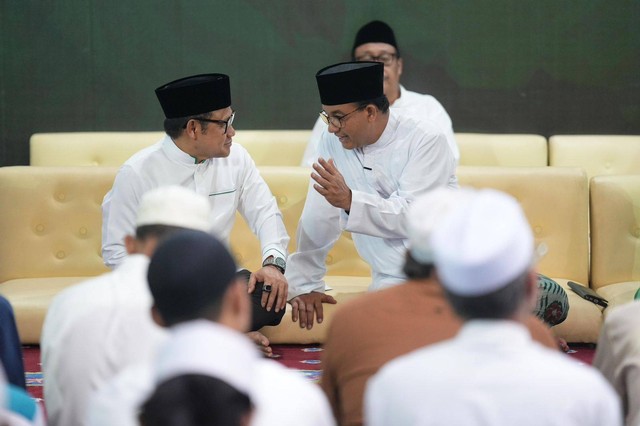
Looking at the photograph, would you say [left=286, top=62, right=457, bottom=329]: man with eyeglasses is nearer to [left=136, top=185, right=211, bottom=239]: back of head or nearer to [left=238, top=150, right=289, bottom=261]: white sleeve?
[left=238, top=150, right=289, bottom=261]: white sleeve

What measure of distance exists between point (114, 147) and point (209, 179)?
1621mm

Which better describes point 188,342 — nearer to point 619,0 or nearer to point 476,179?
point 476,179

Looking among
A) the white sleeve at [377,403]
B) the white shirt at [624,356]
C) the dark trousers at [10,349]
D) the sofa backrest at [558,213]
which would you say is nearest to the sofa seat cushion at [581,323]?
the sofa backrest at [558,213]

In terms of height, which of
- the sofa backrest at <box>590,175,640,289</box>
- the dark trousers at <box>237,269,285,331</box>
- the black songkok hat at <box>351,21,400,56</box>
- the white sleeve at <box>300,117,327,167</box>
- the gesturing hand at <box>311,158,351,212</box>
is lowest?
the dark trousers at <box>237,269,285,331</box>

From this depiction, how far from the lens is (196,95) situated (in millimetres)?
4117

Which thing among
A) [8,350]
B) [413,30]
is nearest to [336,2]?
[413,30]

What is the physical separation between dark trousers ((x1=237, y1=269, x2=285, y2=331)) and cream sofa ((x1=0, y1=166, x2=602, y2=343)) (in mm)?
439

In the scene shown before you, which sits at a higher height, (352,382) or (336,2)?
(336,2)

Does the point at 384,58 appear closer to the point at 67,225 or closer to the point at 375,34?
the point at 375,34

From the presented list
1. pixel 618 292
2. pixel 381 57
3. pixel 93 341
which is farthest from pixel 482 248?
pixel 381 57

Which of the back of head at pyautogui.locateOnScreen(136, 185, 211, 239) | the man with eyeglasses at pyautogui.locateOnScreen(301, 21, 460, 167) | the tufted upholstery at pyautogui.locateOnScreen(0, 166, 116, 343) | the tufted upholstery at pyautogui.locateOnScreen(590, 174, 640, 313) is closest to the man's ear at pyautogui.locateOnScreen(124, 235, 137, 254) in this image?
the back of head at pyautogui.locateOnScreen(136, 185, 211, 239)

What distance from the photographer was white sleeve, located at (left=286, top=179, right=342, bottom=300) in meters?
4.31

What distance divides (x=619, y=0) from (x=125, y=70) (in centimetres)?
291

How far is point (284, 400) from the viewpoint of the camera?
1.71m
